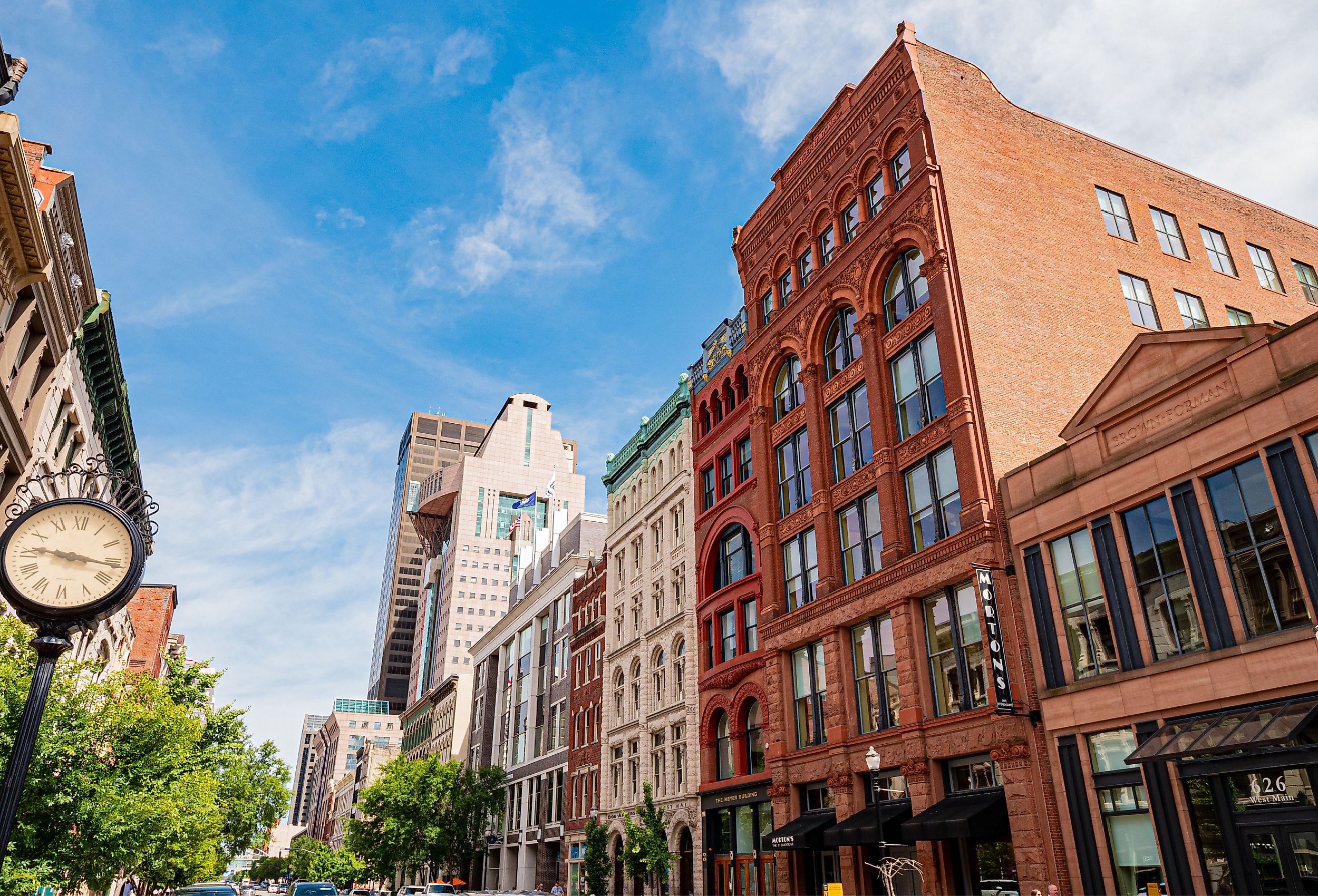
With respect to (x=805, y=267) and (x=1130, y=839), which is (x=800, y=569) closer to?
(x=805, y=267)

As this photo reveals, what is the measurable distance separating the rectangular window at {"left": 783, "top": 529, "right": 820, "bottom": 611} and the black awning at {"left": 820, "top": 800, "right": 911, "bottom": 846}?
8853 millimetres

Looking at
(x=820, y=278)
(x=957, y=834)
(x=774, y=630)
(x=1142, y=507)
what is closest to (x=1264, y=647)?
(x=1142, y=507)

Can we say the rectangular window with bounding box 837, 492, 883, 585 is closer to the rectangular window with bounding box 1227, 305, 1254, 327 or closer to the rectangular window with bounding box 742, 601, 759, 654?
the rectangular window with bounding box 742, 601, 759, 654

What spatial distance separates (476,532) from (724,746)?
482 feet

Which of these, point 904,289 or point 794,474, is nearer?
point 904,289

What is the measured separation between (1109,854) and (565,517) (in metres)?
167

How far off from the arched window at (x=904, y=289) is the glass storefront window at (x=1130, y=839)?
1746 cm

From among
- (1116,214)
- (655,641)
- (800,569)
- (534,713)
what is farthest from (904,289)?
(534,713)

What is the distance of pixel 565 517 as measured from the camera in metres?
187

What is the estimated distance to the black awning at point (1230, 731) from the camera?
723 inches

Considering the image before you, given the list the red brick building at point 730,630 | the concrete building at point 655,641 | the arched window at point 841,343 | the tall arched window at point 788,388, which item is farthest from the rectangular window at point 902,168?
the concrete building at point 655,641

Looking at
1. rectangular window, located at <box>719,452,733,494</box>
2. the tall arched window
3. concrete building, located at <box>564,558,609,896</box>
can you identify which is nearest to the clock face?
the tall arched window

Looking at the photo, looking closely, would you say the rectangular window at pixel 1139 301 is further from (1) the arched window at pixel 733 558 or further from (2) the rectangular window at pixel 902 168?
(1) the arched window at pixel 733 558

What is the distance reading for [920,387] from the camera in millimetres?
32406
